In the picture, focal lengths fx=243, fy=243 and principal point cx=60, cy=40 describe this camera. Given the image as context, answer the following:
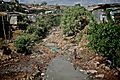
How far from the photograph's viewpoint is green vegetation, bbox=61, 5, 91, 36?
102ft

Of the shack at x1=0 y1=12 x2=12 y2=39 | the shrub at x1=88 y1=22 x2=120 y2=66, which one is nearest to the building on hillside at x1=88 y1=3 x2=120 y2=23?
the shrub at x1=88 y1=22 x2=120 y2=66

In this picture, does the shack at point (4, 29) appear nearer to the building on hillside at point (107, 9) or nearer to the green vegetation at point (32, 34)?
the green vegetation at point (32, 34)

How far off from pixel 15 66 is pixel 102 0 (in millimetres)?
71765

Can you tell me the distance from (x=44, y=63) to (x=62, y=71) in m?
2.66

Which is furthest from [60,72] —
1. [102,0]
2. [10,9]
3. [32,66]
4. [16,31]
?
[102,0]

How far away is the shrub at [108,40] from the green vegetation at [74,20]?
45.4ft

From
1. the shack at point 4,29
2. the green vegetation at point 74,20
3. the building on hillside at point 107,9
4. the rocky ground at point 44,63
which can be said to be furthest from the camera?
the green vegetation at point 74,20

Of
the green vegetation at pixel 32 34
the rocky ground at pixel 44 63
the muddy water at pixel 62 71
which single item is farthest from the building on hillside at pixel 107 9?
the green vegetation at pixel 32 34

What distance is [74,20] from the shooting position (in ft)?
101

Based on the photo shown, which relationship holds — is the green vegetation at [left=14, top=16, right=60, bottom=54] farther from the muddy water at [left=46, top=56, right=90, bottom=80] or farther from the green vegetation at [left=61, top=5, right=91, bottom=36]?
the green vegetation at [left=61, top=5, right=91, bottom=36]

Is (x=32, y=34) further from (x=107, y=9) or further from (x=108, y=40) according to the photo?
(x=108, y=40)

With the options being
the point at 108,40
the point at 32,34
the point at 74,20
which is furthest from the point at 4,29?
the point at 108,40

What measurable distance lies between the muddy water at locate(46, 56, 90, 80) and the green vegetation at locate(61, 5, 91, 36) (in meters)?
9.36

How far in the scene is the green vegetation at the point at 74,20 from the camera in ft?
102
